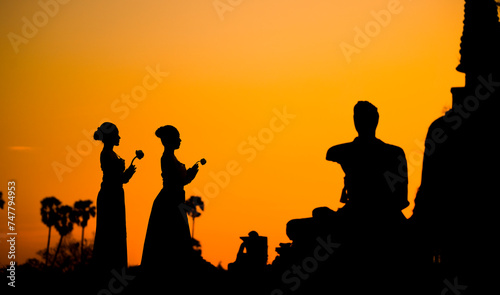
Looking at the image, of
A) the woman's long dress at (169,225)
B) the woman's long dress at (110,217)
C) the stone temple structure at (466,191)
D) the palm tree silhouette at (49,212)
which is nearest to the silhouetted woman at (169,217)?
the woman's long dress at (169,225)

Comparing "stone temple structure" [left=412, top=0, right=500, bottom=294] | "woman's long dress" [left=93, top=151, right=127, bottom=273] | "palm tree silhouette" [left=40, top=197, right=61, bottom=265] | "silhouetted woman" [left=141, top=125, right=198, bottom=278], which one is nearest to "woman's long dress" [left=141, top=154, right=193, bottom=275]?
"silhouetted woman" [left=141, top=125, right=198, bottom=278]

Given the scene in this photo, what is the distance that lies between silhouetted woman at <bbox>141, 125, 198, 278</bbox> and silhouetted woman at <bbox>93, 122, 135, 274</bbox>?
642 mm

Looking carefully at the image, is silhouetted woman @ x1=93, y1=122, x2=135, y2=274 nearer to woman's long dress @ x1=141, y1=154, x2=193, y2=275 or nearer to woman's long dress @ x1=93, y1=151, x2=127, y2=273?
woman's long dress @ x1=93, y1=151, x2=127, y2=273

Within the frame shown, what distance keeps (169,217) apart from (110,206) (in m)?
1.16

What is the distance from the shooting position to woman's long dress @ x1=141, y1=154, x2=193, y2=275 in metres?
13.7

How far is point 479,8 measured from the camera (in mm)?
18203

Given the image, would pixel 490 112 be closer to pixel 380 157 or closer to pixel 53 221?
pixel 380 157

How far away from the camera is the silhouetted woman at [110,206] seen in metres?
14.1

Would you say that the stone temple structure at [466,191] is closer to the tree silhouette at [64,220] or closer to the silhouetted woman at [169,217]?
the silhouetted woman at [169,217]

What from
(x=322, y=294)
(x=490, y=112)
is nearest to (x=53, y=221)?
(x=490, y=112)

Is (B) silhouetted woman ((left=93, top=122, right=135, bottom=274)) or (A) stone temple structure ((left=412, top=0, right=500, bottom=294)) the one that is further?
(B) silhouetted woman ((left=93, top=122, right=135, bottom=274))

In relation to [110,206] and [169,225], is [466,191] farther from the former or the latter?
[110,206]

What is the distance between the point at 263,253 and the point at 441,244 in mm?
2868

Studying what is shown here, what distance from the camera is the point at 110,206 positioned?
46.2 feet
